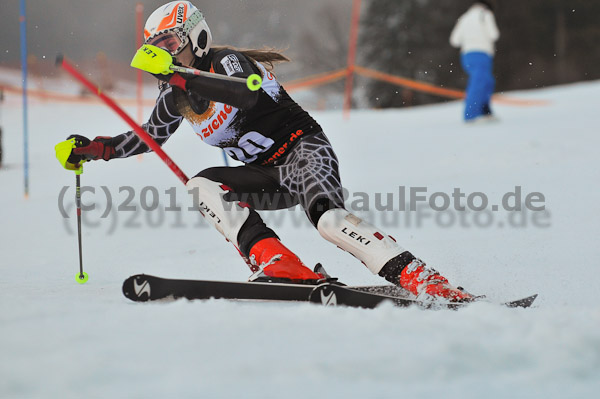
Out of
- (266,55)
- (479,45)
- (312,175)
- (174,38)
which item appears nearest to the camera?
(312,175)

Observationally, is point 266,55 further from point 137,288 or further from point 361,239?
point 137,288

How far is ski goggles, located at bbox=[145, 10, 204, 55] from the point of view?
3.01 metres

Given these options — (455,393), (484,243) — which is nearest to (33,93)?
(484,243)

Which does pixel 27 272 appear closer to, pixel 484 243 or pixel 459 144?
pixel 484 243

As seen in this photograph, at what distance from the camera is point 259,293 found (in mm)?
2586

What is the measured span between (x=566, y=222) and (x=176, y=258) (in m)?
2.70

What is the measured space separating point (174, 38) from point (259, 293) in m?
1.27

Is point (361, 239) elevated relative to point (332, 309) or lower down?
elevated

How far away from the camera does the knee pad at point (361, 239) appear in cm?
268

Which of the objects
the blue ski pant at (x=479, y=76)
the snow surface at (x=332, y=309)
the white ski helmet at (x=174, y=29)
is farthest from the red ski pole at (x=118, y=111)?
the blue ski pant at (x=479, y=76)

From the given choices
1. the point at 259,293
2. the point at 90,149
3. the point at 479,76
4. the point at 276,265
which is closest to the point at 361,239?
the point at 276,265

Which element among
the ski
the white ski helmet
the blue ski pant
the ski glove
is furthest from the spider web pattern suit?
the blue ski pant

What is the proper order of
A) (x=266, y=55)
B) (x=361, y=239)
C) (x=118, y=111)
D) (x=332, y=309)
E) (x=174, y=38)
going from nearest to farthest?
(x=332, y=309), (x=361, y=239), (x=174, y=38), (x=118, y=111), (x=266, y=55)

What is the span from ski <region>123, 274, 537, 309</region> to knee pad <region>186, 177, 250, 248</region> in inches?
13.8
